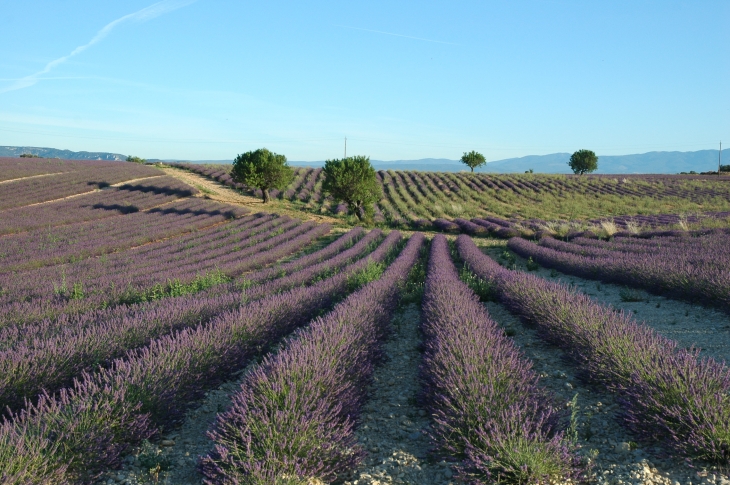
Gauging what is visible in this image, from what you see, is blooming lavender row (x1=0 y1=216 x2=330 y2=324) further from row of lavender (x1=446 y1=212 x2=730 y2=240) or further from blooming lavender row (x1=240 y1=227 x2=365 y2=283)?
row of lavender (x1=446 y1=212 x2=730 y2=240)

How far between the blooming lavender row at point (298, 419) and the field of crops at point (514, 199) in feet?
66.9

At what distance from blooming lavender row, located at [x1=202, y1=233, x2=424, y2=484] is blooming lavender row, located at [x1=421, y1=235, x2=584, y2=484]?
70 centimetres

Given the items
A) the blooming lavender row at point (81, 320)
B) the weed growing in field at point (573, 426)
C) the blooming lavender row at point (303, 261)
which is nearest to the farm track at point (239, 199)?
the blooming lavender row at point (303, 261)

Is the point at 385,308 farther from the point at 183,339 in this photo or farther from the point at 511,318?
the point at 183,339

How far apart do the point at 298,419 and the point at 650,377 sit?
274cm

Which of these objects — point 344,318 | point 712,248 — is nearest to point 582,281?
point 712,248

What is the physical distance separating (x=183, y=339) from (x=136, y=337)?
1075 millimetres

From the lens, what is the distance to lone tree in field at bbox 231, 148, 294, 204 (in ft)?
106

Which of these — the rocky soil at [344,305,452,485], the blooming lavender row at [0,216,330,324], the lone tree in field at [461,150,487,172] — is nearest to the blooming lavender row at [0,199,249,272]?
the blooming lavender row at [0,216,330,324]

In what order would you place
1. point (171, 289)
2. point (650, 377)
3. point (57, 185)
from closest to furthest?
1. point (650, 377)
2. point (171, 289)
3. point (57, 185)

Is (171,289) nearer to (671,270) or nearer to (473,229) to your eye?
(671,270)

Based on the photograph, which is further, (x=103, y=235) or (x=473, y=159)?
(x=473, y=159)

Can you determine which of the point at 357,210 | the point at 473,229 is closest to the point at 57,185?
the point at 357,210

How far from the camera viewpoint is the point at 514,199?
4062cm
